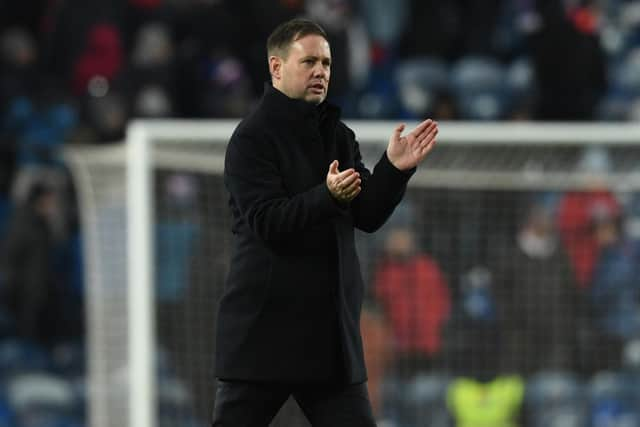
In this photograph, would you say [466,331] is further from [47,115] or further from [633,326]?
[47,115]

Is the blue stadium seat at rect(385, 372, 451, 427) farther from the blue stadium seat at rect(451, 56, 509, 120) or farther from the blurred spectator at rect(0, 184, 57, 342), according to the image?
the blue stadium seat at rect(451, 56, 509, 120)

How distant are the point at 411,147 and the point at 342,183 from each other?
0.91 ft

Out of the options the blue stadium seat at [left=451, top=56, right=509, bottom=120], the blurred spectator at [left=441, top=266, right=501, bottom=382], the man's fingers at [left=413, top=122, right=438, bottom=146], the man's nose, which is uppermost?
the blue stadium seat at [left=451, top=56, right=509, bottom=120]

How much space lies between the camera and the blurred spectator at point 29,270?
31.2 ft

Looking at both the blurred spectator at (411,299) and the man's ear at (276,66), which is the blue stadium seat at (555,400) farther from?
the man's ear at (276,66)

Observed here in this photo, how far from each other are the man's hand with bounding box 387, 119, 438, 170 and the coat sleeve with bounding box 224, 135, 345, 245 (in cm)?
19

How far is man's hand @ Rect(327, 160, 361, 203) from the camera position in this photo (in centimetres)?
371

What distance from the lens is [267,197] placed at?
3865 mm

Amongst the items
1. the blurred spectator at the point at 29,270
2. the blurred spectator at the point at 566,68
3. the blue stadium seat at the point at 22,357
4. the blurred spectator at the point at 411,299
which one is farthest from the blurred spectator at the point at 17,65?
the blurred spectator at the point at 411,299

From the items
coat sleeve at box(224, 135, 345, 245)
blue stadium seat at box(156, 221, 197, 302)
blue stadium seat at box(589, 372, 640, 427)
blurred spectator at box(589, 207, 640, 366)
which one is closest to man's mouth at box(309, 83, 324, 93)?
coat sleeve at box(224, 135, 345, 245)

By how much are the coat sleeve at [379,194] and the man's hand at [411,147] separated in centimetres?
2

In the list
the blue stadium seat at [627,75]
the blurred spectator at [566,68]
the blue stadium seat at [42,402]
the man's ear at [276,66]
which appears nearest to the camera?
the man's ear at [276,66]

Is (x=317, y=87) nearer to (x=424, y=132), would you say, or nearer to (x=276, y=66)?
(x=276, y=66)

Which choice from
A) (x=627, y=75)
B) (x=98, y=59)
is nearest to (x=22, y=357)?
(x=98, y=59)
